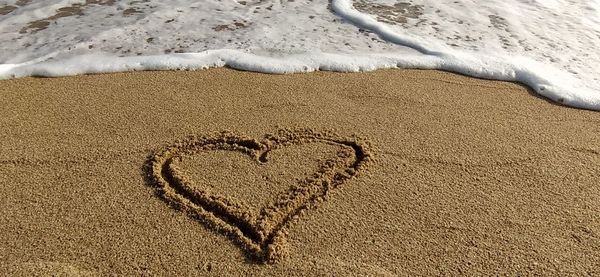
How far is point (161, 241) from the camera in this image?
82.7 inches

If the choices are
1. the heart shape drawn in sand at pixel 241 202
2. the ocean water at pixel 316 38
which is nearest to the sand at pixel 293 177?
the heart shape drawn in sand at pixel 241 202

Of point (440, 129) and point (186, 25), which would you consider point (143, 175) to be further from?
point (186, 25)

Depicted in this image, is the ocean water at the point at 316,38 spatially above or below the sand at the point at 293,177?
above

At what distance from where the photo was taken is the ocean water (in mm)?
3590

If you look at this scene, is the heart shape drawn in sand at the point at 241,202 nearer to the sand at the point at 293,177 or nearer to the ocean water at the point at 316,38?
the sand at the point at 293,177

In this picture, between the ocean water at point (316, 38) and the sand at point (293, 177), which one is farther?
the ocean water at point (316, 38)

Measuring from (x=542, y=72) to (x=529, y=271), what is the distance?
78.1 inches

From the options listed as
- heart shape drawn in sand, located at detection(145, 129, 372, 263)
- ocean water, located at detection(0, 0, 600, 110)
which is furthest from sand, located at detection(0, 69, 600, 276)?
ocean water, located at detection(0, 0, 600, 110)

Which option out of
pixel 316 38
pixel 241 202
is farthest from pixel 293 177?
pixel 316 38

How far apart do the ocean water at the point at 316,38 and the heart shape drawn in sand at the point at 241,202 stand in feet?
3.06

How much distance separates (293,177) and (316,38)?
1.88 m

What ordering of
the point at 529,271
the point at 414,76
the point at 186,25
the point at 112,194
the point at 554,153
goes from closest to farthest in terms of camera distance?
1. the point at 529,271
2. the point at 112,194
3. the point at 554,153
4. the point at 414,76
5. the point at 186,25

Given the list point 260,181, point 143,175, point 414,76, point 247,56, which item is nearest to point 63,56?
point 247,56

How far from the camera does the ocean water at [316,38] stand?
359 centimetres
